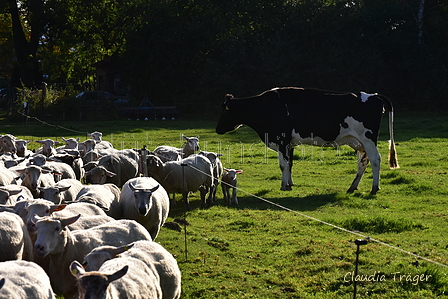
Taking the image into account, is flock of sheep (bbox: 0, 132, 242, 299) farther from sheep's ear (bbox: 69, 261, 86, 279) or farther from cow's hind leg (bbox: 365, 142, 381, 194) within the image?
cow's hind leg (bbox: 365, 142, 381, 194)

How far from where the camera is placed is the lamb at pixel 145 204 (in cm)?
841

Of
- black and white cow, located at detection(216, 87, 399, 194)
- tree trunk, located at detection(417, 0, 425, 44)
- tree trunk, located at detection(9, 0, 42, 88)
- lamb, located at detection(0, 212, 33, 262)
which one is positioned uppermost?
tree trunk, located at detection(417, 0, 425, 44)

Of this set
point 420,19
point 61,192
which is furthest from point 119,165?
point 420,19

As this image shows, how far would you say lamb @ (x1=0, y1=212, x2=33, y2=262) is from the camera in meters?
6.41

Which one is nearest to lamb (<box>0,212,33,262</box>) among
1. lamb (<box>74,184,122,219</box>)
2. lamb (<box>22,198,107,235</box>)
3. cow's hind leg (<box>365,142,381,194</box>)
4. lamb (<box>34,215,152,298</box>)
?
lamb (<box>22,198,107,235</box>)

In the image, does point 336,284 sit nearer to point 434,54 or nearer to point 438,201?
point 438,201

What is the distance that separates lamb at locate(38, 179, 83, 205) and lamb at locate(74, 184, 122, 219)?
11.7 inches

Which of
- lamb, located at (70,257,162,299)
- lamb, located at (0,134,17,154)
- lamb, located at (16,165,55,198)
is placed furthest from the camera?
lamb, located at (0,134,17,154)

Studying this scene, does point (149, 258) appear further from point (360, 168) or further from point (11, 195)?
point (360, 168)

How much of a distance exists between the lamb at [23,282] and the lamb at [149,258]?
0.52 meters

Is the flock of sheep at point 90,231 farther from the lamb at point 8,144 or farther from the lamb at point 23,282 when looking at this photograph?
the lamb at point 8,144

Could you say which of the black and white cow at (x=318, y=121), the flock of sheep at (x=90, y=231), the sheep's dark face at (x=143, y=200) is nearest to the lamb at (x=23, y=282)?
the flock of sheep at (x=90, y=231)

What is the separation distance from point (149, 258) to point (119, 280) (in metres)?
0.68

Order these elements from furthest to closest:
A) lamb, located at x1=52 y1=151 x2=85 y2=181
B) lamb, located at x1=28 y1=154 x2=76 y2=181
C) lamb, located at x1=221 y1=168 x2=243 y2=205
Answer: lamb, located at x1=52 y1=151 x2=85 y2=181 < lamb, located at x1=221 y1=168 x2=243 y2=205 < lamb, located at x1=28 y1=154 x2=76 y2=181
